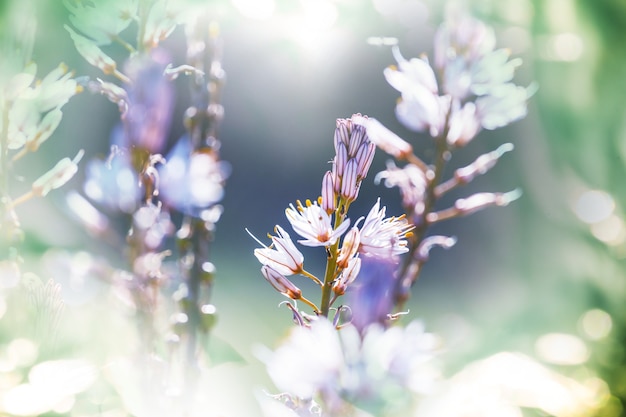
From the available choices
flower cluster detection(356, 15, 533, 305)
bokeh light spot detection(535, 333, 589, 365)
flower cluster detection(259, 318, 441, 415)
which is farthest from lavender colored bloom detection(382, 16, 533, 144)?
bokeh light spot detection(535, 333, 589, 365)

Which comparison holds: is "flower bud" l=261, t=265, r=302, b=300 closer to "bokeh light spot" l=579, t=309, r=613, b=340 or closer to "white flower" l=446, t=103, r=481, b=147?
"white flower" l=446, t=103, r=481, b=147

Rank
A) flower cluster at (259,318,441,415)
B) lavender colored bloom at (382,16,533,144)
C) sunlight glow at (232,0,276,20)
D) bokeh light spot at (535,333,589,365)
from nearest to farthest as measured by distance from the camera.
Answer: flower cluster at (259,318,441,415) → lavender colored bloom at (382,16,533,144) → sunlight glow at (232,0,276,20) → bokeh light spot at (535,333,589,365)

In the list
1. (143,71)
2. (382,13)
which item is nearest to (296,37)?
(382,13)

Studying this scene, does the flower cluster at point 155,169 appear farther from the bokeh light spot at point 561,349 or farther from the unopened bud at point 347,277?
the bokeh light spot at point 561,349

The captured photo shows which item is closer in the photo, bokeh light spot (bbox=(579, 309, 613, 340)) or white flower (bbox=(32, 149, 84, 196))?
white flower (bbox=(32, 149, 84, 196))

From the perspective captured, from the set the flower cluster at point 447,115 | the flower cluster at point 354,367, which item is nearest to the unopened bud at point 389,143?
the flower cluster at point 447,115

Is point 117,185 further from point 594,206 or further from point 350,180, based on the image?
point 594,206
